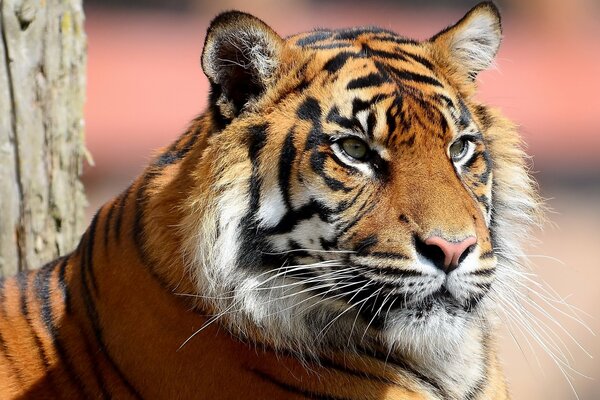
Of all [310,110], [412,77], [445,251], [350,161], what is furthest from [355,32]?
[445,251]

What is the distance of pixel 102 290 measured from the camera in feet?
8.24

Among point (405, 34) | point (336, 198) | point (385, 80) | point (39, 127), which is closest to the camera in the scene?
point (336, 198)

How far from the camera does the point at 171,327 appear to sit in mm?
2393

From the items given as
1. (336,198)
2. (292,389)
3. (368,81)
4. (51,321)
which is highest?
(368,81)

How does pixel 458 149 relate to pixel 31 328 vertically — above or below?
above

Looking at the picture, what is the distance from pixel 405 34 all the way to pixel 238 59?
19.3 ft

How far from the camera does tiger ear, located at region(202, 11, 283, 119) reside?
2.30 meters

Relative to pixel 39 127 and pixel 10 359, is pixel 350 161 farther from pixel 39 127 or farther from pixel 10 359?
pixel 39 127

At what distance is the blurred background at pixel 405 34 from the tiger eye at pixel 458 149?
4.43m

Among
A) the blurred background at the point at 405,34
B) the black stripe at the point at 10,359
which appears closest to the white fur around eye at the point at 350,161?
the black stripe at the point at 10,359

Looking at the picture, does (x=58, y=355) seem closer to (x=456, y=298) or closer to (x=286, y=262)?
(x=286, y=262)

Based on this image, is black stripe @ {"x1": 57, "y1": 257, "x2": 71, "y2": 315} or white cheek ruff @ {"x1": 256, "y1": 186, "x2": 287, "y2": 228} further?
black stripe @ {"x1": 57, "y1": 257, "x2": 71, "y2": 315}

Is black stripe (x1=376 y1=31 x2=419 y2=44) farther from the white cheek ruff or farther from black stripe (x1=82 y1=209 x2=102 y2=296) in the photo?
black stripe (x1=82 y1=209 x2=102 y2=296)

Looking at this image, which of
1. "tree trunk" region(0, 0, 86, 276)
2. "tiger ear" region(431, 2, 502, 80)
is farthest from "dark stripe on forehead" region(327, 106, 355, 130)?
"tree trunk" region(0, 0, 86, 276)
